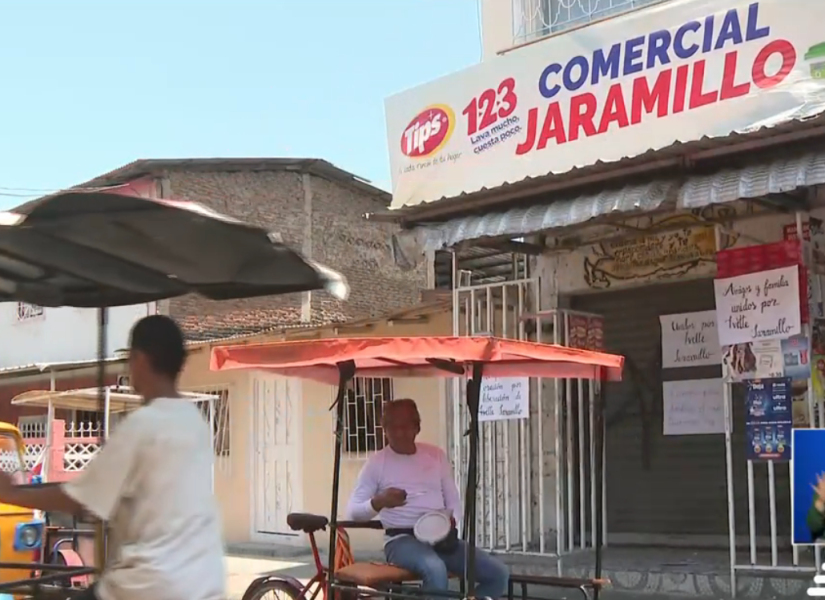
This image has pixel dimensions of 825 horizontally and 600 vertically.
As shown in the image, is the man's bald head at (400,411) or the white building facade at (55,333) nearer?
the man's bald head at (400,411)

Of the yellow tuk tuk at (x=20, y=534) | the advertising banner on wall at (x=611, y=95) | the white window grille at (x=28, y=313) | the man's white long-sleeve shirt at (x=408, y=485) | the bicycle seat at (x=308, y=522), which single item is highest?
the advertising banner on wall at (x=611, y=95)

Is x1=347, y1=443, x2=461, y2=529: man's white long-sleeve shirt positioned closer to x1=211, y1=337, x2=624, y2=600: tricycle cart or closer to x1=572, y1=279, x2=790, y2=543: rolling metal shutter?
x1=211, y1=337, x2=624, y2=600: tricycle cart

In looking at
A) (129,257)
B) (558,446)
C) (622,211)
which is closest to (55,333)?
(558,446)

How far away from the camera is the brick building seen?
18125mm

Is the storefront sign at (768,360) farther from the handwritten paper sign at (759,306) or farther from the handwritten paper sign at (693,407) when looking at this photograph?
the handwritten paper sign at (693,407)

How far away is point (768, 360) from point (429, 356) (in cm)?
356

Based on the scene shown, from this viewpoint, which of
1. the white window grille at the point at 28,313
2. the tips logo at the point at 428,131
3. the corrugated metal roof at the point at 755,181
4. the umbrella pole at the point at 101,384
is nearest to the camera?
the umbrella pole at the point at 101,384

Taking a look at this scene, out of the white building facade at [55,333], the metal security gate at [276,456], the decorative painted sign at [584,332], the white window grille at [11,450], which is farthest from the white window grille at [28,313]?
the decorative painted sign at [584,332]

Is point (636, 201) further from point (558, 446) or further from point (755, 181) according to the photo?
point (558, 446)

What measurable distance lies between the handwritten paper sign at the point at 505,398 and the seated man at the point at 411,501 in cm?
254

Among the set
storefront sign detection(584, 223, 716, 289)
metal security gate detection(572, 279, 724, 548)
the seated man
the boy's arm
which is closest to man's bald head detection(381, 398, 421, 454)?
the seated man

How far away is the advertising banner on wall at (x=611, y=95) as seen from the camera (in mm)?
7168

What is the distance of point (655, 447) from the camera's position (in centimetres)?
959

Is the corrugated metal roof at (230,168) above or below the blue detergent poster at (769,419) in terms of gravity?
above
